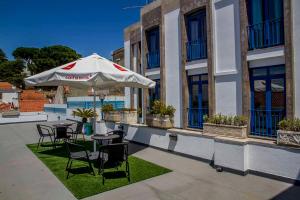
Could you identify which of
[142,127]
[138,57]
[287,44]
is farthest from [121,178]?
[138,57]

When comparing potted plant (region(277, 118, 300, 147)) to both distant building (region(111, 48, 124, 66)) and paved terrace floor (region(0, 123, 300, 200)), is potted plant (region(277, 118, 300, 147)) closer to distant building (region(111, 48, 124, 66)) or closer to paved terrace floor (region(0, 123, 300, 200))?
paved terrace floor (region(0, 123, 300, 200))

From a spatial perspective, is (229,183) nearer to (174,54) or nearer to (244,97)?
(244,97)

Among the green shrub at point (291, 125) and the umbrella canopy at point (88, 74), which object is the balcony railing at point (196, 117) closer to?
the umbrella canopy at point (88, 74)

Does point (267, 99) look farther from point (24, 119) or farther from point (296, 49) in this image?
point (24, 119)

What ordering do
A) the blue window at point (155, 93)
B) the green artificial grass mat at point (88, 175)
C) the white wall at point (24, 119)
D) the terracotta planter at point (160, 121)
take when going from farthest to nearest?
the white wall at point (24, 119)
the blue window at point (155, 93)
the terracotta planter at point (160, 121)
the green artificial grass mat at point (88, 175)

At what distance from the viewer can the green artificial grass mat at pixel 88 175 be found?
5957mm

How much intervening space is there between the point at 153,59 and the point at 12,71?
58.0 metres

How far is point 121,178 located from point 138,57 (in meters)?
10.2

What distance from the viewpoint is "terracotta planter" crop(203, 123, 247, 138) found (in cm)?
745

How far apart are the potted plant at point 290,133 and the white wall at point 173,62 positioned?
18.1ft

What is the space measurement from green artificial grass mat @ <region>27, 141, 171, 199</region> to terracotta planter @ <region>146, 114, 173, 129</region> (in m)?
2.03

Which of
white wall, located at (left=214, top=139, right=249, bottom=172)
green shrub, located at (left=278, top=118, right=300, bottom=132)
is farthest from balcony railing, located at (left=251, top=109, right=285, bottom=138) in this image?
white wall, located at (left=214, top=139, right=249, bottom=172)

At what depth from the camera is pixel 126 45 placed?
16734 millimetres

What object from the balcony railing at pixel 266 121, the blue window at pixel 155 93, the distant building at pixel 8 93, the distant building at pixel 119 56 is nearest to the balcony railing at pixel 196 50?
the blue window at pixel 155 93
